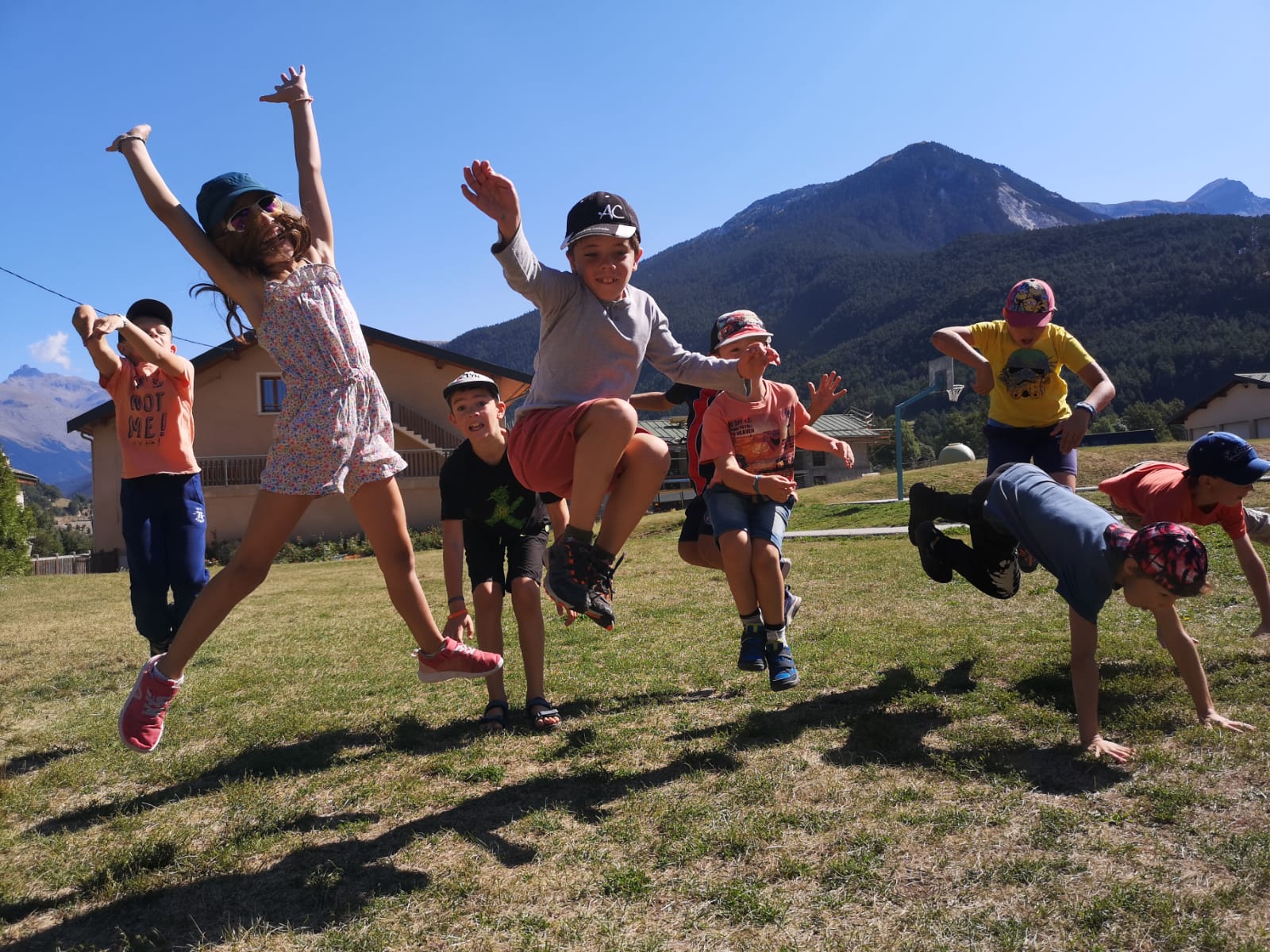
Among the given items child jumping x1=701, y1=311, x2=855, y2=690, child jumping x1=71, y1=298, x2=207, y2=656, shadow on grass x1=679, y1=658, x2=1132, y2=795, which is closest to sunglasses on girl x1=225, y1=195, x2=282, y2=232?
child jumping x1=71, y1=298, x2=207, y2=656

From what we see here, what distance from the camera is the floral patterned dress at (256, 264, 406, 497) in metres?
3.19

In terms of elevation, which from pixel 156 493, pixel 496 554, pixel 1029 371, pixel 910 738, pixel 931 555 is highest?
pixel 1029 371

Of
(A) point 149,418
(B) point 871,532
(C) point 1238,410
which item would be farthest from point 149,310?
(C) point 1238,410

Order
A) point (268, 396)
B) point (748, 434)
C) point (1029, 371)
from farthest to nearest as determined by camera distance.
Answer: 1. point (268, 396)
2. point (1029, 371)
3. point (748, 434)

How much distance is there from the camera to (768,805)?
10.3 feet

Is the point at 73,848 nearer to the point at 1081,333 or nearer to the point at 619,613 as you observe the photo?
the point at 619,613

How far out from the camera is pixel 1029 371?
→ 543 cm

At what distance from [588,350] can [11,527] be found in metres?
28.4

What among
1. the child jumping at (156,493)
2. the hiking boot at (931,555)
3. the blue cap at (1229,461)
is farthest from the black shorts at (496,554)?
the blue cap at (1229,461)

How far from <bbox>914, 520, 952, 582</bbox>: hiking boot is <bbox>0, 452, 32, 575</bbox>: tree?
2771 cm

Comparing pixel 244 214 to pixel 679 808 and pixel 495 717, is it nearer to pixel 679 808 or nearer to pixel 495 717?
pixel 495 717

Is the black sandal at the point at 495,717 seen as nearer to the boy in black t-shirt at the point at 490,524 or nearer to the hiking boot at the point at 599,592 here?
the boy in black t-shirt at the point at 490,524

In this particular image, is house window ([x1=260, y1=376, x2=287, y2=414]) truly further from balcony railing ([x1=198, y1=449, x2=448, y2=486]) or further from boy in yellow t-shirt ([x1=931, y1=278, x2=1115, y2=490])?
A: boy in yellow t-shirt ([x1=931, y1=278, x2=1115, y2=490])

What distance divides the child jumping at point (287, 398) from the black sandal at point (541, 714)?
117 cm
